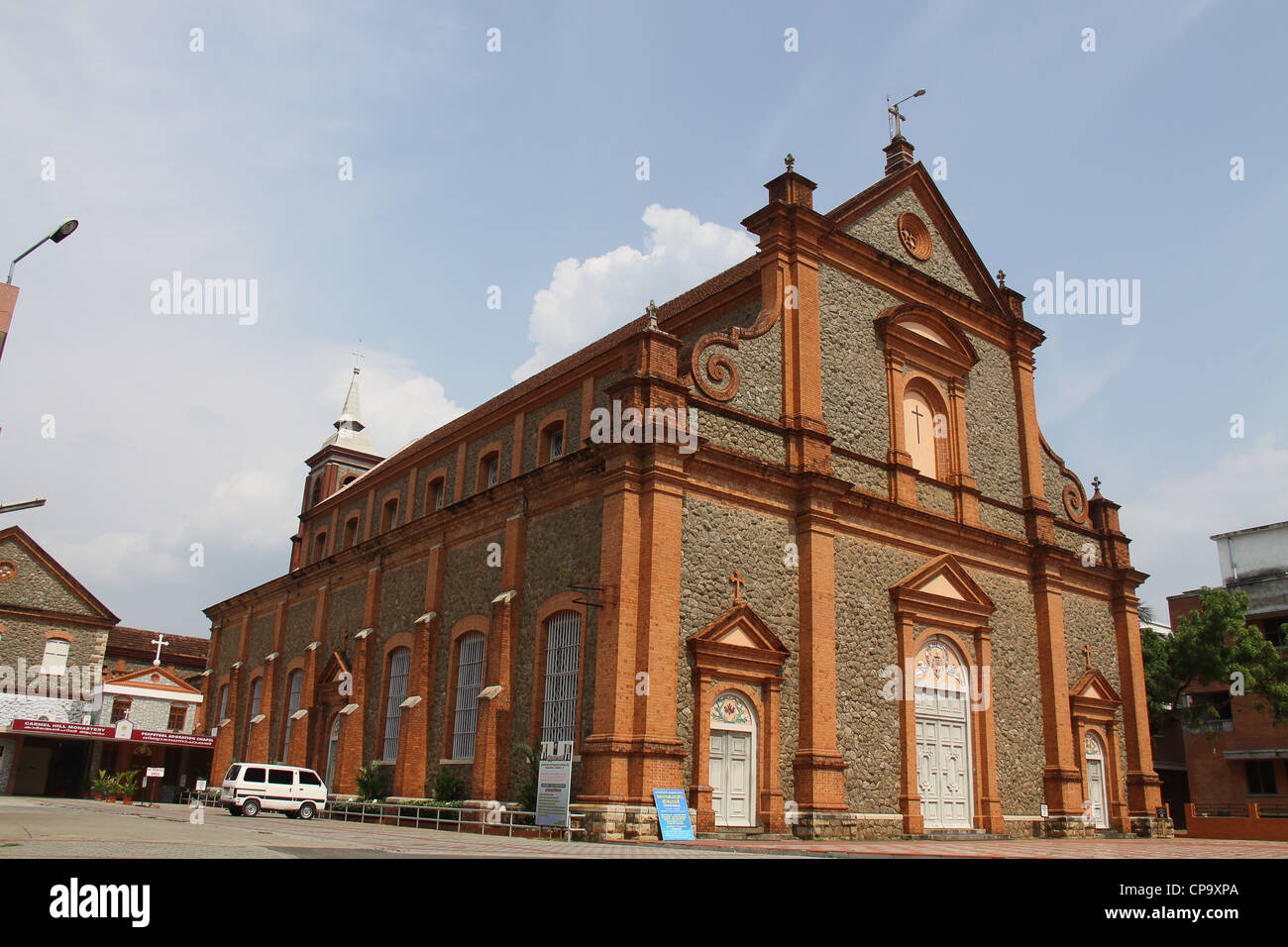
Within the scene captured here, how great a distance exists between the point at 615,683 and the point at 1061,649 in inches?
571

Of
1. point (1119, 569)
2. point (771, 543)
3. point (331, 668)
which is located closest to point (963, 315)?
point (1119, 569)

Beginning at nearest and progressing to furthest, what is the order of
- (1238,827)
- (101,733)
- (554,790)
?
(554,790), (1238,827), (101,733)

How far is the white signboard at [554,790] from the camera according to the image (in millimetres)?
17234

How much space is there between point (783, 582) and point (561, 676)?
5093 mm

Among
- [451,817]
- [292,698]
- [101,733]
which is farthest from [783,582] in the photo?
[101,733]

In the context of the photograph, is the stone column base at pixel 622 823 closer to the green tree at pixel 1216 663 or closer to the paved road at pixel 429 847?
the paved road at pixel 429 847

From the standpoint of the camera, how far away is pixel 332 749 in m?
30.0

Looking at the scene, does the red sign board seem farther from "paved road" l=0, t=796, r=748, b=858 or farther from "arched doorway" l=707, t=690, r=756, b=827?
"arched doorway" l=707, t=690, r=756, b=827

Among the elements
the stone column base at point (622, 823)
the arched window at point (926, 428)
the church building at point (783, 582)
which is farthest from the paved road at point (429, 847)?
the arched window at point (926, 428)

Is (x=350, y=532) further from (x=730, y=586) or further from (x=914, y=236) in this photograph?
(x=914, y=236)

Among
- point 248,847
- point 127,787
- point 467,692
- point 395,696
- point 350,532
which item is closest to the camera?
point 248,847

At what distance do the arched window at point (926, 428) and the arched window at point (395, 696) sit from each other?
14782mm

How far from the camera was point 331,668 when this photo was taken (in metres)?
30.4
